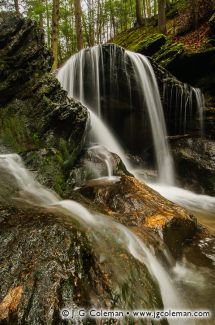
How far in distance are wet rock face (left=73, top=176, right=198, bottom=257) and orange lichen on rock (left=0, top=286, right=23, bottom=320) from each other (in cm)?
214

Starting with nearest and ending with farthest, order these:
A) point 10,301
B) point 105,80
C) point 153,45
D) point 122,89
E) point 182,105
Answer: point 10,301 → point 105,80 → point 122,89 → point 182,105 → point 153,45

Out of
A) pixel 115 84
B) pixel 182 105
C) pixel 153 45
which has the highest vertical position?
pixel 153 45

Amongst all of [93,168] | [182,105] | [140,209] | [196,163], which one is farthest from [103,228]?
[182,105]

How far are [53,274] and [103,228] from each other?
125 cm

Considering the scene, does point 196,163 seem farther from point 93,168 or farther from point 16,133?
point 16,133

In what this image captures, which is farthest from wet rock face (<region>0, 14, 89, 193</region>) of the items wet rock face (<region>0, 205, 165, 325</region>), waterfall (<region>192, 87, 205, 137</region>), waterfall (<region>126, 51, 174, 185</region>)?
waterfall (<region>192, 87, 205, 137</region>)

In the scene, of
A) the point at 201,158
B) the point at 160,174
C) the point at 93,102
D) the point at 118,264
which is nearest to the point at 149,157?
the point at 160,174

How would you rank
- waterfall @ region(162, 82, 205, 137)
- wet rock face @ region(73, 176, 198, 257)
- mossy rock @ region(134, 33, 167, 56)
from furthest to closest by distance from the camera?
1. mossy rock @ region(134, 33, 167, 56)
2. waterfall @ region(162, 82, 205, 137)
3. wet rock face @ region(73, 176, 198, 257)

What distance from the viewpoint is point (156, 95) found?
1004 cm

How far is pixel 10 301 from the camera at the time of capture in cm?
217

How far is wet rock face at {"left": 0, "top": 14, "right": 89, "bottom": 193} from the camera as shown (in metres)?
5.95

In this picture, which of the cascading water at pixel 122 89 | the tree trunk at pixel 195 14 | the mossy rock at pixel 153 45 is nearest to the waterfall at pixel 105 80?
the cascading water at pixel 122 89

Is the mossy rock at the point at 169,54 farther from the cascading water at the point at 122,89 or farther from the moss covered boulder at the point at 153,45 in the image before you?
the cascading water at the point at 122,89

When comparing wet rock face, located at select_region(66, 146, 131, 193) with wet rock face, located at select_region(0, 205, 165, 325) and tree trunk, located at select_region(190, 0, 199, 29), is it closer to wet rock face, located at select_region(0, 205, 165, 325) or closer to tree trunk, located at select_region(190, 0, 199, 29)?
wet rock face, located at select_region(0, 205, 165, 325)
